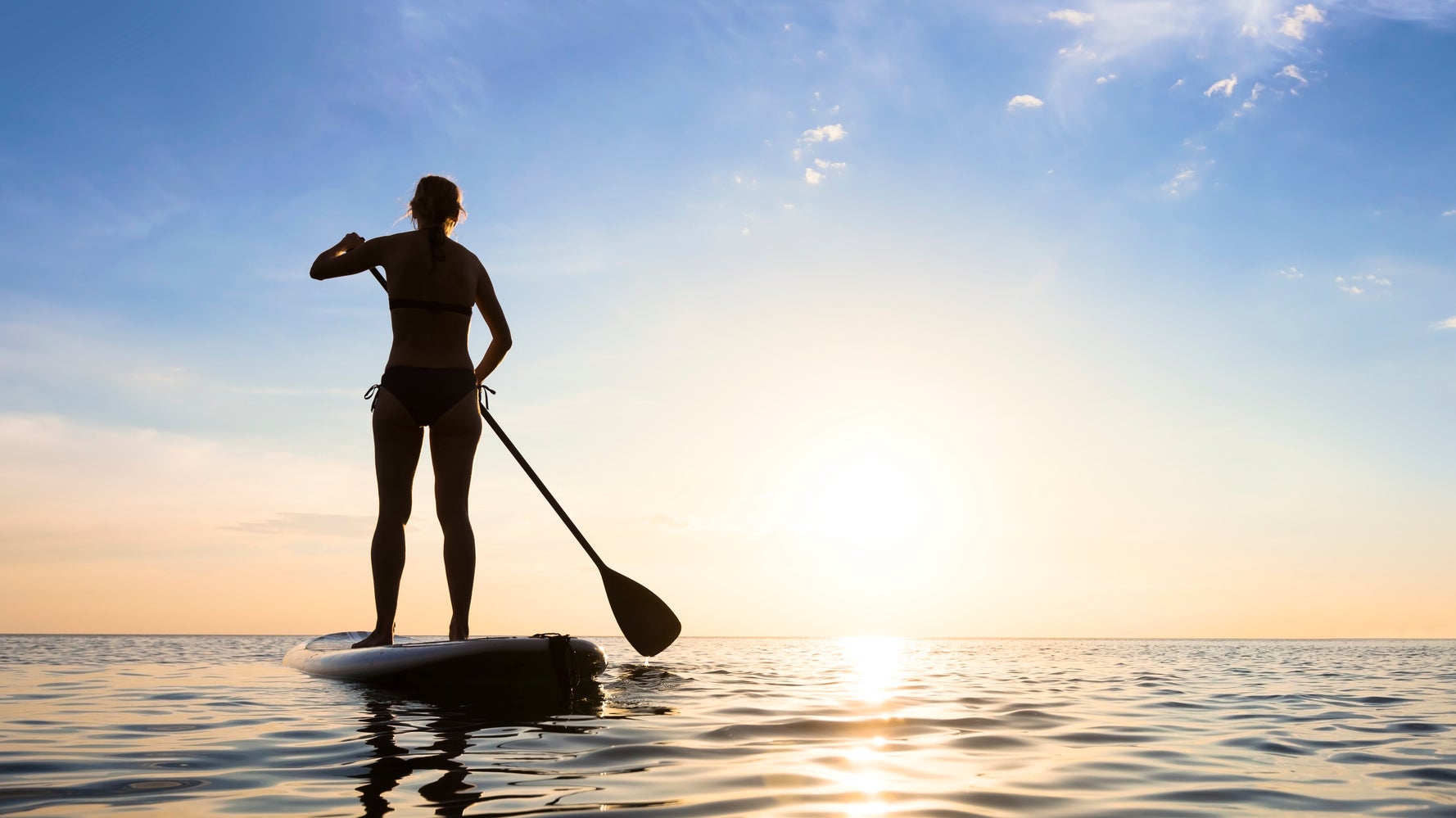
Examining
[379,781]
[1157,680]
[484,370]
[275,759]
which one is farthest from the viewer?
[1157,680]

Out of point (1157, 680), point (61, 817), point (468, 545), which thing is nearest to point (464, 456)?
point (468, 545)

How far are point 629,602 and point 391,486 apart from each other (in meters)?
2.13

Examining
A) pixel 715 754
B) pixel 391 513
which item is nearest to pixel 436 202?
pixel 391 513

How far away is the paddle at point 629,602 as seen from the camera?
281 inches

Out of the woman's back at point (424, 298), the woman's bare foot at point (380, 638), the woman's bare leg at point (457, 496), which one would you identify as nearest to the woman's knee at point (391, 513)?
the woman's bare leg at point (457, 496)

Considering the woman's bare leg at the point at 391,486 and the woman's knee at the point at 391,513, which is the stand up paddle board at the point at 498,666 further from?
the woman's knee at the point at 391,513

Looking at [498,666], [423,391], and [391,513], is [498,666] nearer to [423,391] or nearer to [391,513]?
[391,513]

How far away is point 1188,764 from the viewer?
3996mm

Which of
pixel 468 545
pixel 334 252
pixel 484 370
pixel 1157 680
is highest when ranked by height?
pixel 334 252

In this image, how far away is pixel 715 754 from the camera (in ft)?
12.9

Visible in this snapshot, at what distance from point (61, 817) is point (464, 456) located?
353 centimetres

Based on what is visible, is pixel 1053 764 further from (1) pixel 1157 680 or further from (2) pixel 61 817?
(1) pixel 1157 680

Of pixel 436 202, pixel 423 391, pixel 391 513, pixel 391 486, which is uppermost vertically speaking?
pixel 436 202

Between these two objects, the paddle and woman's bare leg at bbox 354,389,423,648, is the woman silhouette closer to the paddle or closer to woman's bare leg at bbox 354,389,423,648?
woman's bare leg at bbox 354,389,423,648
